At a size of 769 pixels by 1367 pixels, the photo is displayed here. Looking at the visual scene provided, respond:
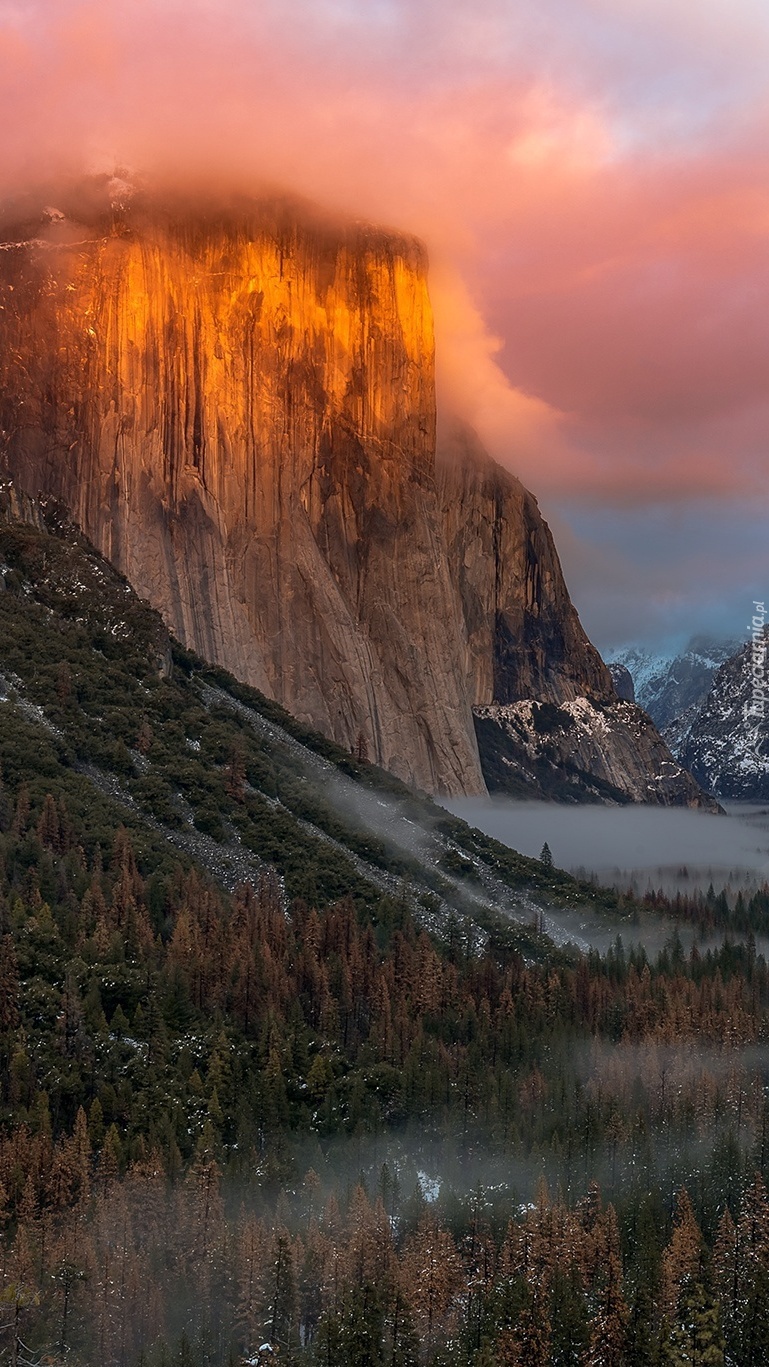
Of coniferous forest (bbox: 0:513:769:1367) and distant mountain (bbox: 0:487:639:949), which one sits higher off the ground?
distant mountain (bbox: 0:487:639:949)

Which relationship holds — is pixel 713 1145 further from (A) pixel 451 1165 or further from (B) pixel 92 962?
(B) pixel 92 962

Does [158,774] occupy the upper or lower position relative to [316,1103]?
upper

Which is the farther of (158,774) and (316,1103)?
(158,774)

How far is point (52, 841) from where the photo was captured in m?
144

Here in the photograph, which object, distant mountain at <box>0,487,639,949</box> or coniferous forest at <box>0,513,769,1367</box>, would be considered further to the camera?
distant mountain at <box>0,487,639,949</box>

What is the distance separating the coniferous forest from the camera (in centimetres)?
9494

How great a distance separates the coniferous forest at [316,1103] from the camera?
3738 inches

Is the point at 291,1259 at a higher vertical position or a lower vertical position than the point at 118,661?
lower

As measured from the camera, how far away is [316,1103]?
11694cm

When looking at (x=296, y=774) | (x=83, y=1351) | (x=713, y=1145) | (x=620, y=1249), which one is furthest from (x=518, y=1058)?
(x=296, y=774)

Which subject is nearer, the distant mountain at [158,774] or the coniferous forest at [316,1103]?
the coniferous forest at [316,1103]

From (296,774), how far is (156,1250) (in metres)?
103

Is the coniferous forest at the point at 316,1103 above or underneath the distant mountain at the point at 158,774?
underneath

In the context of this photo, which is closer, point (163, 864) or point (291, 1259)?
point (291, 1259)
